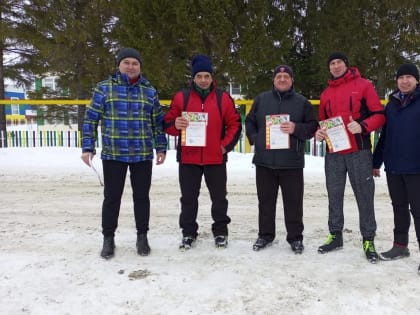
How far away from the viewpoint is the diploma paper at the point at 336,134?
3.81 metres

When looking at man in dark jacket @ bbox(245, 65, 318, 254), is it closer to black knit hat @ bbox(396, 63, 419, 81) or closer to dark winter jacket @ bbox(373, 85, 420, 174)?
dark winter jacket @ bbox(373, 85, 420, 174)

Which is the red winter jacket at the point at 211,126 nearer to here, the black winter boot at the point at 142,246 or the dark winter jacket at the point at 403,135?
the black winter boot at the point at 142,246

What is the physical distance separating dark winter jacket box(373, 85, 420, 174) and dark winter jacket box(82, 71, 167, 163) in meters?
2.31

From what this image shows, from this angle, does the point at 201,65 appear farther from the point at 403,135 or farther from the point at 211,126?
the point at 403,135

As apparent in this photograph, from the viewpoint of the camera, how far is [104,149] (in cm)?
399

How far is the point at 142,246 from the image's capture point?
412cm

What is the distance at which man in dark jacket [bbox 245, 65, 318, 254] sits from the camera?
402 cm

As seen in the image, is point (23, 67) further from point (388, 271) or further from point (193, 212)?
point (388, 271)

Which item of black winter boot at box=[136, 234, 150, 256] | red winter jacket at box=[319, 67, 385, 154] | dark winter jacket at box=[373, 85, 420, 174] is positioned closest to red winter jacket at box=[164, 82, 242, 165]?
black winter boot at box=[136, 234, 150, 256]

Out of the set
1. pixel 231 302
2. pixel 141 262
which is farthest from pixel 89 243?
pixel 231 302

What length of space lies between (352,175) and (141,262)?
223cm

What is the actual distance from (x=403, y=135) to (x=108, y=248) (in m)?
3.02

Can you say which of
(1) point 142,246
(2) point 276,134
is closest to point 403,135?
(2) point 276,134

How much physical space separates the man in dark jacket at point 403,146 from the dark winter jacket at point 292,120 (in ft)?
2.39
